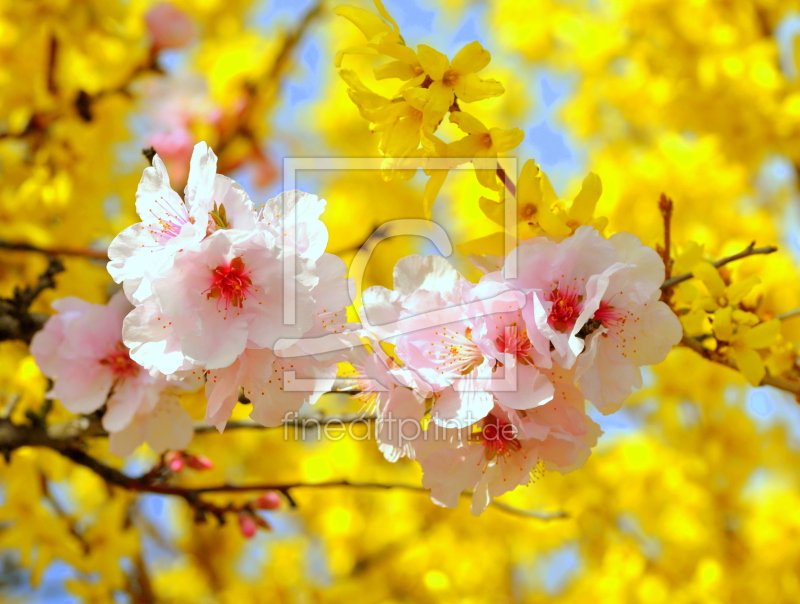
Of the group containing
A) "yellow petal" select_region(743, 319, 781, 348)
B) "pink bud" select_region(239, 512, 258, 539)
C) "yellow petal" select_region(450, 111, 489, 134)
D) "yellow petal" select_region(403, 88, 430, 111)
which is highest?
"yellow petal" select_region(403, 88, 430, 111)

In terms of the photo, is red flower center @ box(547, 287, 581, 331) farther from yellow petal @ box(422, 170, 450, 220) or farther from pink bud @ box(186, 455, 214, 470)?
pink bud @ box(186, 455, 214, 470)

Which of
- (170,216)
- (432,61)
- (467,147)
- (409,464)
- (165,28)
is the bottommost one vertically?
(409,464)

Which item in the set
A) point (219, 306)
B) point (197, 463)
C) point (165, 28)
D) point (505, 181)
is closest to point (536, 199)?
point (505, 181)

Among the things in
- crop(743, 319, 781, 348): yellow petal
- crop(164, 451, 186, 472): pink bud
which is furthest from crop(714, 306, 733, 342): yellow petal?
crop(164, 451, 186, 472): pink bud

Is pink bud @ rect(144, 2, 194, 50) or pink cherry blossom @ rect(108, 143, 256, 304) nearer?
pink cherry blossom @ rect(108, 143, 256, 304)

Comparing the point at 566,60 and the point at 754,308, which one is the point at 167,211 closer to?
the point at 754,308

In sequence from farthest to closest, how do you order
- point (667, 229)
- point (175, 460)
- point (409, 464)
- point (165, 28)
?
point (409, 464)
point (165, 28)
point (175, 460)
point (667, 229)

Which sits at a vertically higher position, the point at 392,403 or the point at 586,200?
the point at 586,200

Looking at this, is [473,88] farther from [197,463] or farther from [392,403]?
[197,463]

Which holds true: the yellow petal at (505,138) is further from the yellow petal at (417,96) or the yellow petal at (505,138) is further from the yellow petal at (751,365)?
the yellow petal at (751,365)
